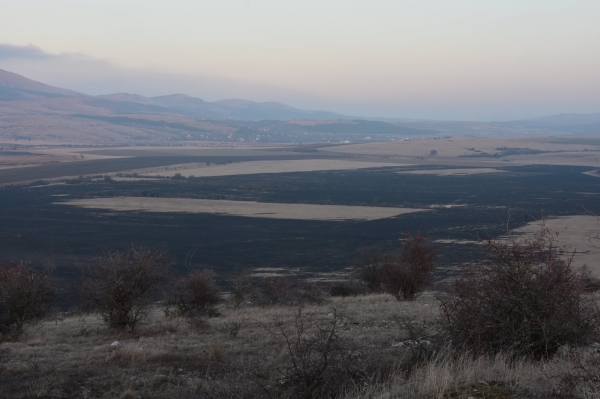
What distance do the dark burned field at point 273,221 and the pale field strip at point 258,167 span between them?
1169 cm

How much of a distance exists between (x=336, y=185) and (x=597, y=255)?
5635 centimetres

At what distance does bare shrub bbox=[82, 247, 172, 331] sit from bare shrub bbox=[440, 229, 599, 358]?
28.8ft

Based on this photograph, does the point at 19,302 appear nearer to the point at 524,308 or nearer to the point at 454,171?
the point at 524,308

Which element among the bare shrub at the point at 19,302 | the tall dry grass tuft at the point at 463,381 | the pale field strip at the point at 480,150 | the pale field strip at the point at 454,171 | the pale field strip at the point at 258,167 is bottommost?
the pale field strip at the point at 258,167

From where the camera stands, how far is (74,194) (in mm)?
76812

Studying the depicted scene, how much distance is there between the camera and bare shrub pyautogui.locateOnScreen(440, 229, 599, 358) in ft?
22.4

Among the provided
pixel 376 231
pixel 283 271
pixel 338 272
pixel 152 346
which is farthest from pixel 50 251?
pixel 152 346

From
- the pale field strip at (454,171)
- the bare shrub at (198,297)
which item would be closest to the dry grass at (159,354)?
the bare shrub at (198,297)

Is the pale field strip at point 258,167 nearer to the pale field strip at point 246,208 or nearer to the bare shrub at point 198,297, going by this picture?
the pale field strip at point 246,208

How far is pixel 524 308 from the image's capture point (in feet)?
22.3

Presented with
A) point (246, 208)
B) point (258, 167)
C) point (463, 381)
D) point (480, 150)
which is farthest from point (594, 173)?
point (463, 381)

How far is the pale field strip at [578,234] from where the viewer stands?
3459 cm

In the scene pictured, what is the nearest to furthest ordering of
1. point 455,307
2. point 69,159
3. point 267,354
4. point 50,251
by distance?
point 455,307 → point 267,354 → point 50,251 → point 69,159

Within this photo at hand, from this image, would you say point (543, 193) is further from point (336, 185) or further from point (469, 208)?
point (336, 185)
